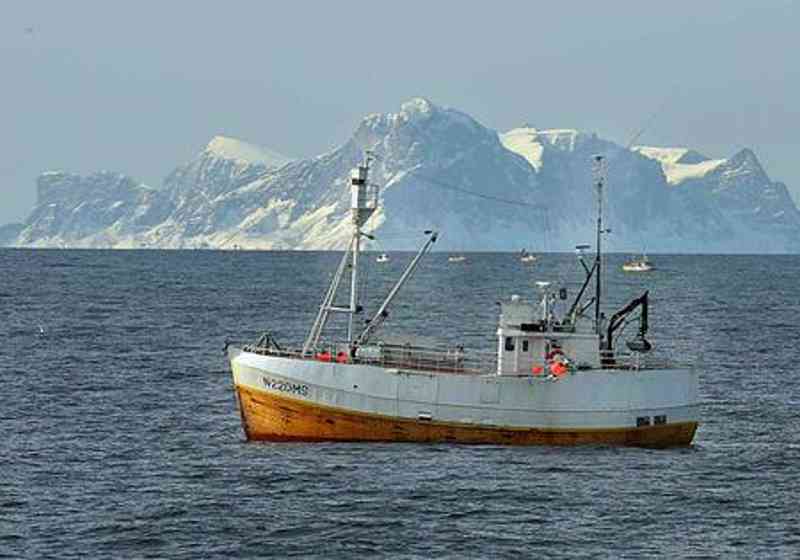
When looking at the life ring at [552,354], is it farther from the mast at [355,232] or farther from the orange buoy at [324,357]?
the orange buoy at [324,357]

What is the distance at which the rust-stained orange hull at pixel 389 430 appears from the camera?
54250 millimetres

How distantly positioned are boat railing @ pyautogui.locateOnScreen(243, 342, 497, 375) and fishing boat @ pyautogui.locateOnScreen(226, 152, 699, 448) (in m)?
0.05

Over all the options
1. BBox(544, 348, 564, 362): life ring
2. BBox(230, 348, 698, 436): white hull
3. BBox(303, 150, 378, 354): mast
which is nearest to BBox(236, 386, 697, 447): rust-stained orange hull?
BBox(230, 348, 698, 436): white hull

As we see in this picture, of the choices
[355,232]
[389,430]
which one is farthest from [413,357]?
[355,232]

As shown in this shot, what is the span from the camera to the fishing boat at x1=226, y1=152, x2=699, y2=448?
5381cm

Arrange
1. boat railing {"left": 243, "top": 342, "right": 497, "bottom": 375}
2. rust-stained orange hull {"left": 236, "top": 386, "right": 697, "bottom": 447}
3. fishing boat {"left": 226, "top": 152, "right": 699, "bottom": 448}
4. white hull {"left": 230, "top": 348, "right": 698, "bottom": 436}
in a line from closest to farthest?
white hull {"left": 230, "top": 348, "right": 698, "bottom": 436} < fishing boat {"left": 226, "top": 152, "right": 699, "bottom": 448} < rust-stained orange hull {"left": 236, "top": 386, "right": 697, "bottom": 447} < boat railing {"left": 243, "top": 342, "right": 497, "bottom": 375}

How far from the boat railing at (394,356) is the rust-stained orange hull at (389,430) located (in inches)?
64.6

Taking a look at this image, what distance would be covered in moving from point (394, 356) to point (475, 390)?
3593 mm

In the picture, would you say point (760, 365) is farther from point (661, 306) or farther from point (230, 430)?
point (661, 306)

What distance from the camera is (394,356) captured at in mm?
55719

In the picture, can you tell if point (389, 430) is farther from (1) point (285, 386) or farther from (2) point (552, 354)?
(2) point (552, 354)

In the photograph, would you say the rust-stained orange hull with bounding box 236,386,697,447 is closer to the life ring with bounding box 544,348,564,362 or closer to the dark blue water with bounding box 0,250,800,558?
the dark blue water with bounding box 0,250,800,558

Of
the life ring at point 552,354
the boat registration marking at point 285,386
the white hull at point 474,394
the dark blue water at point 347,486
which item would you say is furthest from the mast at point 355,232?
the life ring at point 552,354

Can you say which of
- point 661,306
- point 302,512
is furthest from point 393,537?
point 661,306
